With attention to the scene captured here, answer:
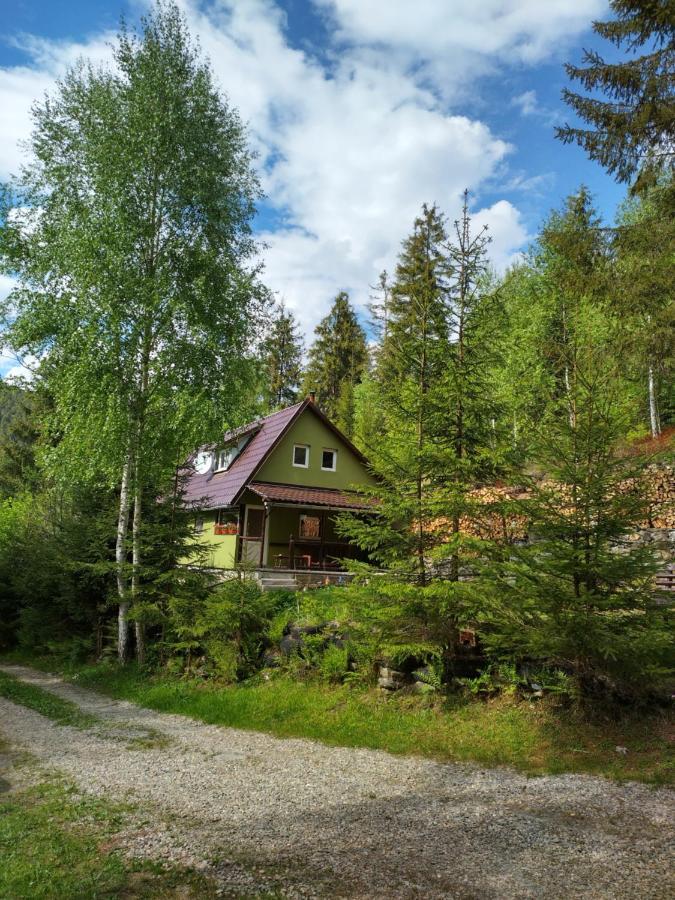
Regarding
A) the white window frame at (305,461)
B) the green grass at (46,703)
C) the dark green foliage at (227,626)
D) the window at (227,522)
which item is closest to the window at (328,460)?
the white window frame at (305,461)

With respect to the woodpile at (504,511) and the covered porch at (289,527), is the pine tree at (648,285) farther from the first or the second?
the covered porch at (289,527)

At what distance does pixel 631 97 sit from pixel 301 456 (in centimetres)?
1690

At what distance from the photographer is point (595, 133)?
11555mm

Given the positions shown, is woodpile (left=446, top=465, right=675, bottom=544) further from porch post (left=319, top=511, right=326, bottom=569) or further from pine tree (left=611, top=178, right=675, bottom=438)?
porch post (left=319, top=511, right=326, bottom=569)

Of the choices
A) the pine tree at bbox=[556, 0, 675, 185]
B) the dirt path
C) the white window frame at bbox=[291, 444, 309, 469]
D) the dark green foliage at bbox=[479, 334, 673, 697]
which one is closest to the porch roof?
the white window frame at bbox=[291, 444, 309, 469]

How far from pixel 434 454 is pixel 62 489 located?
10824mm

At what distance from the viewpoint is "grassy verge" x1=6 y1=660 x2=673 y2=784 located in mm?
7336

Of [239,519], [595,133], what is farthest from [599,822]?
[239,519]

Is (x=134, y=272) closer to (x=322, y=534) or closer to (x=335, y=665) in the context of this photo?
(x=335, y=665)

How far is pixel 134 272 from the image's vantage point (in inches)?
563

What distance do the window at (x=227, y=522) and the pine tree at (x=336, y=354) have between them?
20.0 m

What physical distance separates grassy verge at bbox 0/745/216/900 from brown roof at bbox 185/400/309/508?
1585 cm

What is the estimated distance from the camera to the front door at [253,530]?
2286cm

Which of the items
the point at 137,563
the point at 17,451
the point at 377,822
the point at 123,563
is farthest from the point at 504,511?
the point at 17,451
